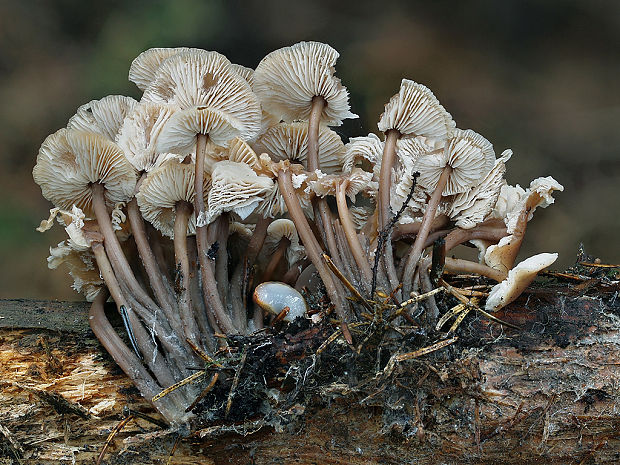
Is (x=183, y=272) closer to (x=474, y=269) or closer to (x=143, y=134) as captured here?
(x=143, y=134)

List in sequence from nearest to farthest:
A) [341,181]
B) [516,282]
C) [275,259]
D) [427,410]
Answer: [427,410]
[516,282]
[341,181]
[275,259]

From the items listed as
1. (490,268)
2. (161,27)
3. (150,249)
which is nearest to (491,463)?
(490,268)

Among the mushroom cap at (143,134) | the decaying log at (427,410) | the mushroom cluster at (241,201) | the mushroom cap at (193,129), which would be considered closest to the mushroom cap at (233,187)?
the mushroom cluster at (241,201)

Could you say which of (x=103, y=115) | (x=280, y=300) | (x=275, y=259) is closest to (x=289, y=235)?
(x=275, y=259)

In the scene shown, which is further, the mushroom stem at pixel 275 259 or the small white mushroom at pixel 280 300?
the mushroom stem at pixel 275 259

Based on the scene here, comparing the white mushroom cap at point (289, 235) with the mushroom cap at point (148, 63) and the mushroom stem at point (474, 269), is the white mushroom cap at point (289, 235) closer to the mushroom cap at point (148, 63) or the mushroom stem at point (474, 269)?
the mushroom stem at point (474, 269)

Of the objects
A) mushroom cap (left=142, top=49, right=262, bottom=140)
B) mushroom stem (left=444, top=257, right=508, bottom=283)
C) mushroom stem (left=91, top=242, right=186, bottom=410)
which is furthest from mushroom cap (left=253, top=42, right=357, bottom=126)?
mushroom stem (left=91, top=242, right=186, bottom=410)

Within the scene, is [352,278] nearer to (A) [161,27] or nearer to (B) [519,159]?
(B) [519,159]
